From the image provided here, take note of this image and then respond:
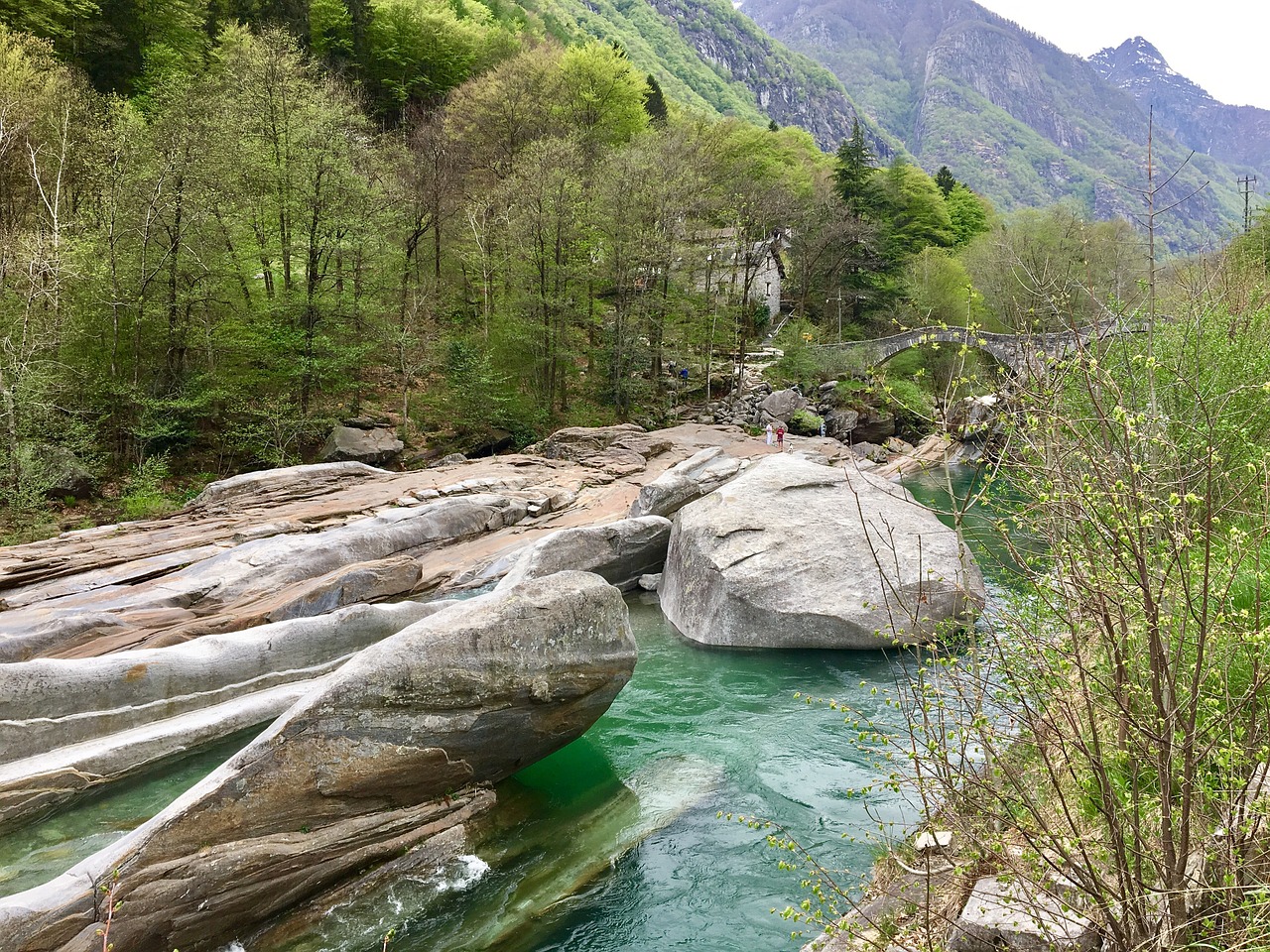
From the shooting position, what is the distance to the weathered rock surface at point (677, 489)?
1730 cm

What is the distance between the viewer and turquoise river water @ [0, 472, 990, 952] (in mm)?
6188

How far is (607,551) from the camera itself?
15164 millimetres

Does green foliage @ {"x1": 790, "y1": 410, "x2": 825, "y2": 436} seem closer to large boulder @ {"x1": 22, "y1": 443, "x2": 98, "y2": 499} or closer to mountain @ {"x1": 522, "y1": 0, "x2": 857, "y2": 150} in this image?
large boulder @ {"x1": 22, "y1": 443, "x2": 98, "y2": 499}

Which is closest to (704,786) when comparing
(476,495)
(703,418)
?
(476,495)

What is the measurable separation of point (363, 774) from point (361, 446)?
19232 millimetres

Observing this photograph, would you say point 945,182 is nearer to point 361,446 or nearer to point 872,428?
point 872,428

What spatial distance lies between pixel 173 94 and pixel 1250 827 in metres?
31.5

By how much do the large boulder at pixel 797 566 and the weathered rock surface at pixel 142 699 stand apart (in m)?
5.58

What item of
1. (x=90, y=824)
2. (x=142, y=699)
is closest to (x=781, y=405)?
(x=142, y=699)

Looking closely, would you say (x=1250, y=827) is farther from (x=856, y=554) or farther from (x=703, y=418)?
(x=703, y=418)

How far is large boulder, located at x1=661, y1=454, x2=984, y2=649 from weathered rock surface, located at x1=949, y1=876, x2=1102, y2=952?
716 cm

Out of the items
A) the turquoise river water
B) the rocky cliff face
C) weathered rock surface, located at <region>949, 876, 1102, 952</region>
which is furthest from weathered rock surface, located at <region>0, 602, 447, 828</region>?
the rocky cliff face

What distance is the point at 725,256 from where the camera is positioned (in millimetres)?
36906

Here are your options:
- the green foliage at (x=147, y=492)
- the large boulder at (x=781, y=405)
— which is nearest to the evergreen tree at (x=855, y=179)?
the large boulder at (x=781, y=405)
